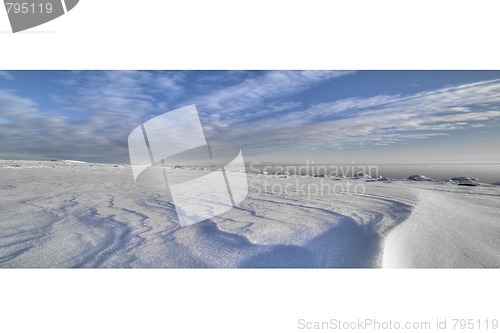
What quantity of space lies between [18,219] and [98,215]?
0.84 m

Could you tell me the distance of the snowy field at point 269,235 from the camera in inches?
69.1

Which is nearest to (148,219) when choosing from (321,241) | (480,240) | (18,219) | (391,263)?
(18,219)

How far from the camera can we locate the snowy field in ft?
5.75

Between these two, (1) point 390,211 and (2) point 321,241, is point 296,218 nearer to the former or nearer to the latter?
(2) point 321,241

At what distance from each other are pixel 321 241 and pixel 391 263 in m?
0.52

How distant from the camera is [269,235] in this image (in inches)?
84.0

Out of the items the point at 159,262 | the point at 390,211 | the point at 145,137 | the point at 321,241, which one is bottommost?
the point at 390,211

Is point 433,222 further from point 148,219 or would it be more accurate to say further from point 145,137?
point 145,137

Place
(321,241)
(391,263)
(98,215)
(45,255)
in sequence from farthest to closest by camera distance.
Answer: (98,215), (321,241), (45,255), (391,263)

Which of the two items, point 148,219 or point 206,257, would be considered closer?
point 206,257

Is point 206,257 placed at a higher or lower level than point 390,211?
higher

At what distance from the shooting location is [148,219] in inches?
106

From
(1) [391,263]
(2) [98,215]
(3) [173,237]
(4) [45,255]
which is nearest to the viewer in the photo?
(1) [391,263]
